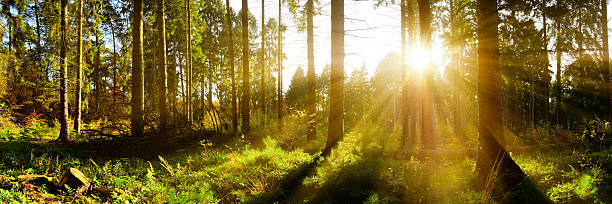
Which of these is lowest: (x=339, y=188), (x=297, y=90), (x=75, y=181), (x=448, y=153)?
(x=448, y=153)

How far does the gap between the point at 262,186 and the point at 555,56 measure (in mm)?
19966

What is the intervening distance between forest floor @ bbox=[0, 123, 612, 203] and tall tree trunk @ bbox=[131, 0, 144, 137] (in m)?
1.32

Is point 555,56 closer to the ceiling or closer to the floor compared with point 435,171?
closer to the ceiling

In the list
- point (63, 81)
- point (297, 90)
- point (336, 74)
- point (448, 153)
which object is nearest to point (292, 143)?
point (336, 74)

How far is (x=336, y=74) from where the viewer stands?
651cm

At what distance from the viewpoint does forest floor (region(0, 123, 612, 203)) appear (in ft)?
12.8

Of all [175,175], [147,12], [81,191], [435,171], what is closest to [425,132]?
[435,171]

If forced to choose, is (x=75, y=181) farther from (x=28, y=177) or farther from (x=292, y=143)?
(x=292, y=143)

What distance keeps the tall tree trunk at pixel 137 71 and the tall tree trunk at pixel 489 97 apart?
918 centimetres

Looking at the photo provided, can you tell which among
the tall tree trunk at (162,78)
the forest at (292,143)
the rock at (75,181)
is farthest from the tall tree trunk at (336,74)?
the tall tree trunk at (162,78)

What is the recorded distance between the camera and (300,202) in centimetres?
412

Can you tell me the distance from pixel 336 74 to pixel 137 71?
6238 millimetres

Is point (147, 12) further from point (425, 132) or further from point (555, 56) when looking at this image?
point (555, 56)

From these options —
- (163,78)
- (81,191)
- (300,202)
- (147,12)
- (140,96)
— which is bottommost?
(300,202)
